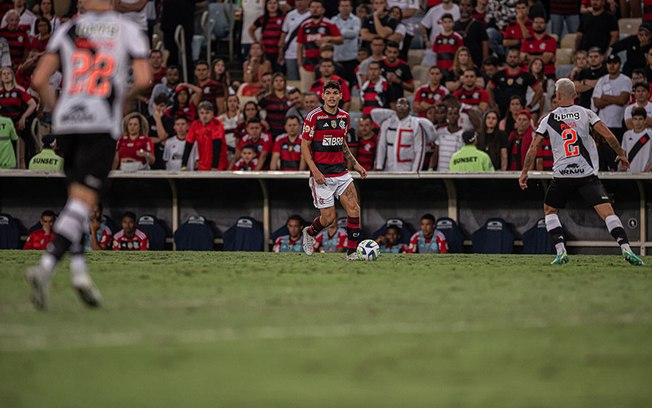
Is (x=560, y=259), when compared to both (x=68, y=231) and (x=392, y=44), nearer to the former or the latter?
(x=68, y=231)

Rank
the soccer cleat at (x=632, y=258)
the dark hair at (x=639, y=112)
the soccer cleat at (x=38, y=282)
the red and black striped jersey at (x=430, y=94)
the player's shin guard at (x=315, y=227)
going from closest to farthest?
the soccer cleat at (x=38, y=282), the soccer cleat at (x=632, y=258), the player's shin guard at (x=315, y=227), the dark hair at (x=639, y=112), the red and black striped jersey at (x=430, y=94)

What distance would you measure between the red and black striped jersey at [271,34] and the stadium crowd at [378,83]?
3 centimetres

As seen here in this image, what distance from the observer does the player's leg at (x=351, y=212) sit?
522 inches

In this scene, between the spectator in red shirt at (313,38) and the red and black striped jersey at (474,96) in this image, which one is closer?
the red and black striped jersey at (474,96)

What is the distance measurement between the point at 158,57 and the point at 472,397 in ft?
53.8

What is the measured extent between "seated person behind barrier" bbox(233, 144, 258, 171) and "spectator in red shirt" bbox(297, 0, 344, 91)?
2.43 m

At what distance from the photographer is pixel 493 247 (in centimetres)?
1747

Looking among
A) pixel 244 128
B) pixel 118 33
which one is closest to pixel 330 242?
pixel 244 128

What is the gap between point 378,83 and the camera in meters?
18.4

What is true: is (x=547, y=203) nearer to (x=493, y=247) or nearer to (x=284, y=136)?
(x=493, y=247)

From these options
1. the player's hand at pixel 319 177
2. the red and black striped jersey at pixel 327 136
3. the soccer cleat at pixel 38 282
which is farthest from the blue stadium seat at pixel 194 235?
the soccer cleat at pixel 38 282

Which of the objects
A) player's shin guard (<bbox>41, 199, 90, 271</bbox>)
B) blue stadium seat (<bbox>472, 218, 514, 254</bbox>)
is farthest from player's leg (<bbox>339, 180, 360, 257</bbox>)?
player's shin guard (<bbox>41, 199, 90, 271</bbox>)

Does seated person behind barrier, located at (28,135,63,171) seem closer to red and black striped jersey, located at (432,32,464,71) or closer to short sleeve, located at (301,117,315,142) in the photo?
short sleeve, located at (301,117,315,142)

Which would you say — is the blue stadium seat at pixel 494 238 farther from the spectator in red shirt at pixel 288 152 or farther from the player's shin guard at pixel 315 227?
the player's shin guard at pixel 315 227
